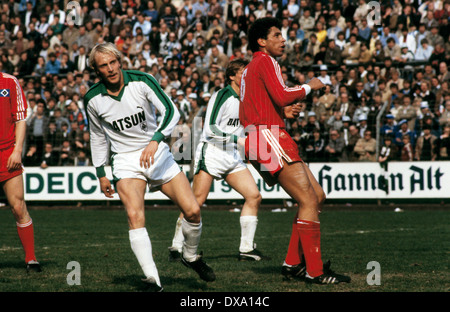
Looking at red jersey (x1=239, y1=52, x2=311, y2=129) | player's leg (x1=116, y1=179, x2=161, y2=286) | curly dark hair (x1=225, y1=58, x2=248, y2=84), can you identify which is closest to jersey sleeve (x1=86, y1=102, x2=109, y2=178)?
player's leg (x1=116, y1=179, x2=161, y2=286)

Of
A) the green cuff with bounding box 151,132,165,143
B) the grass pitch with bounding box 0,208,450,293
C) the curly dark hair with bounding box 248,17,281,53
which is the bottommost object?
the grass pitch with bounding box 0,208,450,293

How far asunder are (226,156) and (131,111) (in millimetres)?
3176

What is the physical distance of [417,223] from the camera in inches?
551

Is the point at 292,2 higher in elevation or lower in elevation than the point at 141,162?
higher

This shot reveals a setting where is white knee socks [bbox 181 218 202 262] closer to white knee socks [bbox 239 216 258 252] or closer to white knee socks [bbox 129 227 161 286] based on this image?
white knee socks [bbox 129 227 161 286]

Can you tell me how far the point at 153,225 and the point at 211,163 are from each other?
195 inches

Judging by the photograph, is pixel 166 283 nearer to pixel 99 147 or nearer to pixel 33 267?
pixel 99 147

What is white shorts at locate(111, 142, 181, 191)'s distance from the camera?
6695 mm

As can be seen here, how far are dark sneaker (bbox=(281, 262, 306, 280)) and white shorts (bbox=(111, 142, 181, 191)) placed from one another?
4.90ft

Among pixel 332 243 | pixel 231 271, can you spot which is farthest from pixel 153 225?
pixel 231 271

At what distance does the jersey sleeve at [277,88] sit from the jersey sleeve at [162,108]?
912 millimetres

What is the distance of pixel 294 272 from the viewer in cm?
709

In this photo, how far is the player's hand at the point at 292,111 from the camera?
7262 millimetres
